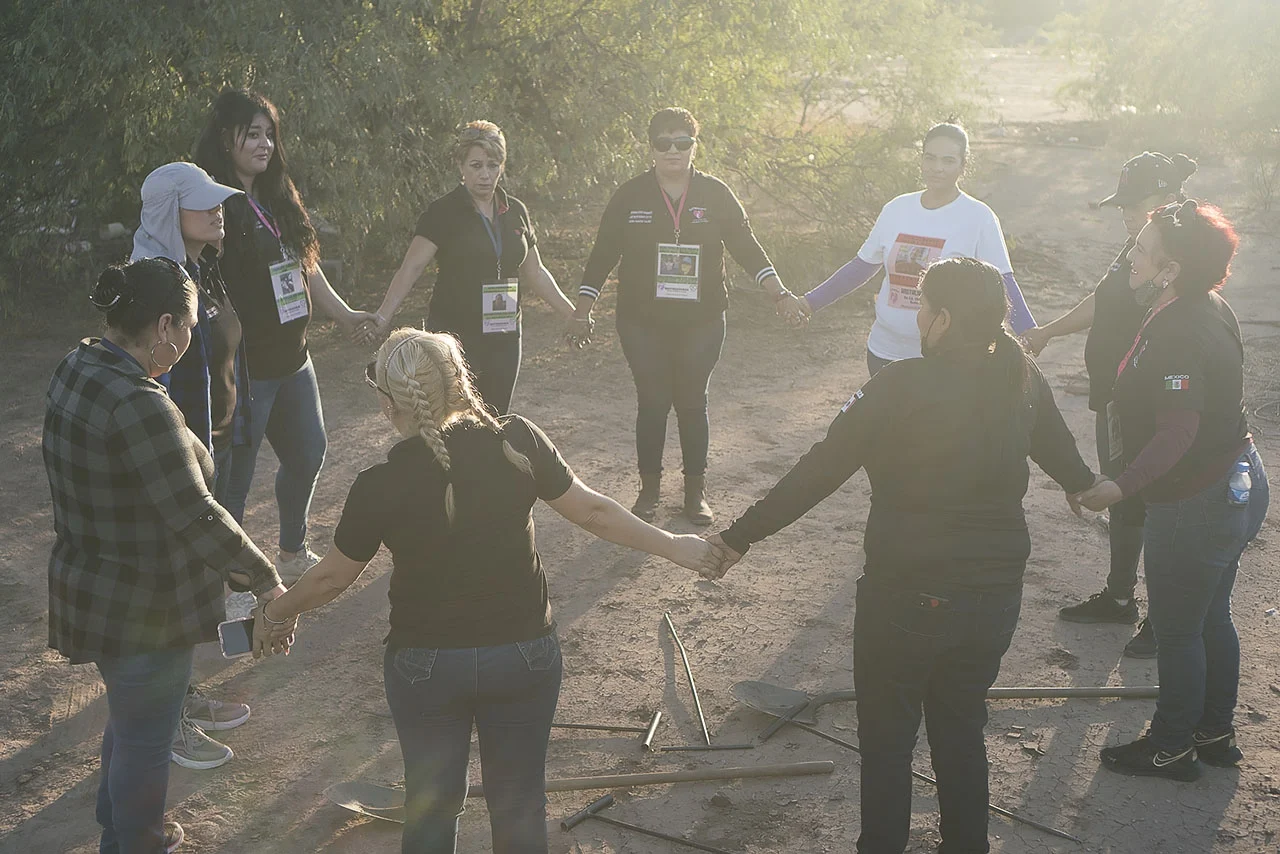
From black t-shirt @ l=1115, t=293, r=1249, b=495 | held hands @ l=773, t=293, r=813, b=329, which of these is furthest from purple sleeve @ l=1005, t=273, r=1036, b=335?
black t-shirt @ l=1115, t=293, r=1249, b=495

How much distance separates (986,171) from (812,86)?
6.01 metres

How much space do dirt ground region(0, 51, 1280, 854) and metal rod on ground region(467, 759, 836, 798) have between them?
0.04m

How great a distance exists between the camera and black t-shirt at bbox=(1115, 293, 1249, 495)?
3863 millimetres

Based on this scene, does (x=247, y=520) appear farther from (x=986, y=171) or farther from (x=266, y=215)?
(x=986, y=171)

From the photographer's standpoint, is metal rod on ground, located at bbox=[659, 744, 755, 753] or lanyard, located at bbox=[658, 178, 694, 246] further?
lanyard, located at bbox=[658, 178, 694, 246]

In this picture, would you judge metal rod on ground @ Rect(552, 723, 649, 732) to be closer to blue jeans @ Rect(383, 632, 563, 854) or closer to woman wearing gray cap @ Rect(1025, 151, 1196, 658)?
blue jeans @ Rect(383, 632, 563, 854)

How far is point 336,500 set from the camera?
6.96 metres

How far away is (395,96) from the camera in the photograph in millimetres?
9203

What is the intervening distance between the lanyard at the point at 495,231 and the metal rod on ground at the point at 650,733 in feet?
7.98

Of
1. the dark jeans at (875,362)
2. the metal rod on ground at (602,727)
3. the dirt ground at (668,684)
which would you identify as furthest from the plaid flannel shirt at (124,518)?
the dark jeans at (875,362)

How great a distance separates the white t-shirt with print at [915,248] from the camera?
5492mm

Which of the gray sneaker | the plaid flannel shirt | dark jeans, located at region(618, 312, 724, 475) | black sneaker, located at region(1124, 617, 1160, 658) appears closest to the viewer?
the plaid flannel shirt

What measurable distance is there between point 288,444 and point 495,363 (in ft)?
3.78

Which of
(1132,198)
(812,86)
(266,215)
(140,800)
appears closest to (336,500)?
(266,215)
